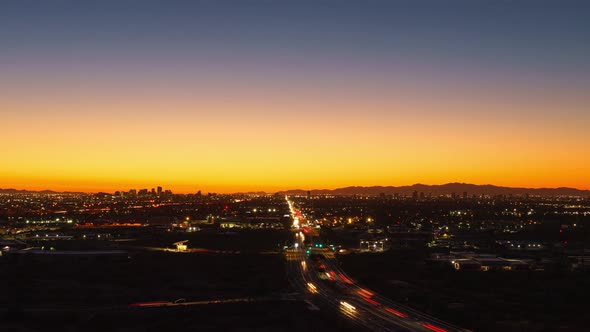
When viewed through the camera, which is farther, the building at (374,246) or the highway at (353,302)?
the building at (374,246)

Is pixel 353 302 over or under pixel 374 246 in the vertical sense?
over

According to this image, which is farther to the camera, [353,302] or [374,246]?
[374,246]

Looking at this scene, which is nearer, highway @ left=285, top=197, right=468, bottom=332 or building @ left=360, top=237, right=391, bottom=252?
highway @ left=285, top=197, right=468, bottom=332

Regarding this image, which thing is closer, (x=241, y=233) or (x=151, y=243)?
(x=151, y=243)

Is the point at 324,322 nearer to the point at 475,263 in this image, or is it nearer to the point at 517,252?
the point at 475,263

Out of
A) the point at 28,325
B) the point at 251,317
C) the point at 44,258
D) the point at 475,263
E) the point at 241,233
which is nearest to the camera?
the point at 28,325

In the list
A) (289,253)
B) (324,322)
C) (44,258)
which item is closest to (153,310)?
(324,322)

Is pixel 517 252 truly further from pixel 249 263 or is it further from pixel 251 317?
pixel 251 317

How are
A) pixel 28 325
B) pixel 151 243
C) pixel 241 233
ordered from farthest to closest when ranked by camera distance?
pixel 241 233 < pixel 151 243 < pixel 28 325
